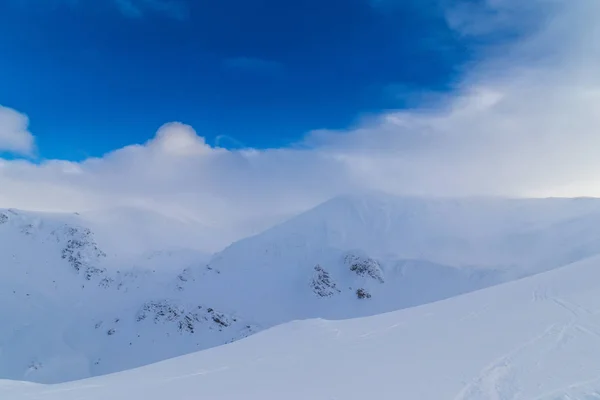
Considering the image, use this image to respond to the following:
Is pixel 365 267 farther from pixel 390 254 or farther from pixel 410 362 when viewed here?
pixel 410 362

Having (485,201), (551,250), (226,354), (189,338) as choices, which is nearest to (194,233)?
(189,338)

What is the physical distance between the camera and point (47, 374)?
137 feet

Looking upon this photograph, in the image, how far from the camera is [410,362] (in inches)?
344

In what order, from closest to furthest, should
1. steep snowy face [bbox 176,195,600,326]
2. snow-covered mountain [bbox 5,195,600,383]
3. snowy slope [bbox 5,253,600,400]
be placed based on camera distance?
snowy slope [bbox 5,253,600,400]
snow-covered mountain [bbox 5,195,600,383]
steep snowy face [bbox 176,195,600,326]

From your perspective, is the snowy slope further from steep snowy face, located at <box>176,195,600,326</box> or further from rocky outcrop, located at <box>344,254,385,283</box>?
rocky outcrop, located at <box>344,254,385,283</box>

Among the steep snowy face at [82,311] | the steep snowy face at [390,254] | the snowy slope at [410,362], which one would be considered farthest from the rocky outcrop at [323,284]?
the snowy slope at [410,362]

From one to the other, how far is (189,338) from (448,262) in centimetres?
4089

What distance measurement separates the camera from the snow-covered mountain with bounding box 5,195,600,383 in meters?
48.4

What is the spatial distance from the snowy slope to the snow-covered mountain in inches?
1520

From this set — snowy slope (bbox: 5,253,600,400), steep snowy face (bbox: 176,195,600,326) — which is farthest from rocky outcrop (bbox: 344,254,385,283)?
snowy slope (bbox: 5,253,600,400)

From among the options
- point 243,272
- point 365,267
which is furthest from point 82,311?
point 365,267

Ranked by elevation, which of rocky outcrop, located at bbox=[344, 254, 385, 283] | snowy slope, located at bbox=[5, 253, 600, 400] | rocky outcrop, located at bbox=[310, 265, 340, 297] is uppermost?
rocky outcrop, located at bbox=[344, 254, 385, 283]

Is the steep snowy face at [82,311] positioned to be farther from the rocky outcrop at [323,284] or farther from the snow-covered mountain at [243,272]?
the rocky outcrop at [323,284]

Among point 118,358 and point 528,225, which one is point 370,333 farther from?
point 528,225
